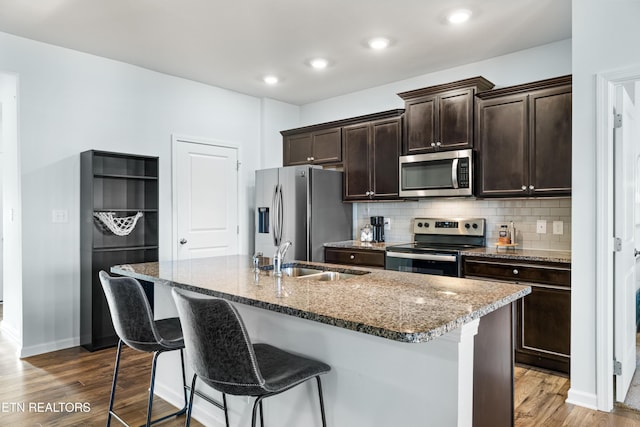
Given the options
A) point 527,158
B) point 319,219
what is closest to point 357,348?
point 527,158

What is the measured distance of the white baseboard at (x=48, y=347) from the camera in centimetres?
359

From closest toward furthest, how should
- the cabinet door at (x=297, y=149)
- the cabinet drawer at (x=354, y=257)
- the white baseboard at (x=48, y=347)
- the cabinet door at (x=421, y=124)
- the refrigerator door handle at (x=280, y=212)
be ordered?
the white baseboard at (x=48, y=347) < the cabinet door at (x=421, y=124) < the cabinet drawer at (x=354, y=257) < the refrigerator door handle at (x=280, y=212) < the cabinet door at (x=297, y=149)

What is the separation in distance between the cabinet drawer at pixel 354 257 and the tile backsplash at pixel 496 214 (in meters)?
0.61

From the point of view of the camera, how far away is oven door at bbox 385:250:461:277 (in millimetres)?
3572

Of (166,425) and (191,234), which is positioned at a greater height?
(191,234)

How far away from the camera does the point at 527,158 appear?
3.45 meters

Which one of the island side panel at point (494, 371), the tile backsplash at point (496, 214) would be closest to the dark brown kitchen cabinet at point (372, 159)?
the tile backsplash at point (496, 214)

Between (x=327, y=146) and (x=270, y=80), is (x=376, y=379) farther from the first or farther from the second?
(x=270, y=80)

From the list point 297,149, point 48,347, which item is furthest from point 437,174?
point 48,347

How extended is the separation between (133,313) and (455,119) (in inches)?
122

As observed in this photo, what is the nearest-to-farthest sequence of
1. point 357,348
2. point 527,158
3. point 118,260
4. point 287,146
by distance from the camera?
point 357,348, point 527,158, point 118,260, point 287,146

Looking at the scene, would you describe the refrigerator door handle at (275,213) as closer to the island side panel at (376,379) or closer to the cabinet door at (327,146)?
the cabinet door at (327,146)

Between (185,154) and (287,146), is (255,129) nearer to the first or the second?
(287,146)

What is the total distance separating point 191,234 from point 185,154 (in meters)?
0.88
